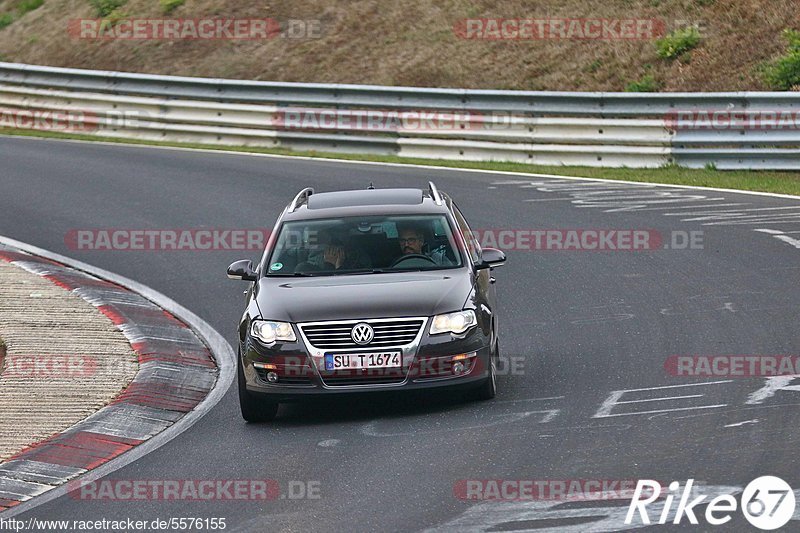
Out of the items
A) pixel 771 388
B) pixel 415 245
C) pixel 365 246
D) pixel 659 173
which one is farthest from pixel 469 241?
pixel 659 173

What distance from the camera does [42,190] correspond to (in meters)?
21.5

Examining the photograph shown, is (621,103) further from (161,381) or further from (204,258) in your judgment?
(161,381)

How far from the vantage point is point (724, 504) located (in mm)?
7434

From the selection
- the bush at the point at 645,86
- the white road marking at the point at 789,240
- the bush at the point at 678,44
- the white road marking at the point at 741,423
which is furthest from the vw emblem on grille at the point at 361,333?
the bush at the point at 678,44

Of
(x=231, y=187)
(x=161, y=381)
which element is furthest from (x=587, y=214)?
(x=161, y=381)

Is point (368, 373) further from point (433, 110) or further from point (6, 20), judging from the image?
point (6, 20)

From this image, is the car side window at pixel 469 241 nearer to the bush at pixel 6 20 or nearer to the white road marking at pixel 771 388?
the white road marking at pixel 771 388

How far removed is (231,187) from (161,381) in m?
10.2

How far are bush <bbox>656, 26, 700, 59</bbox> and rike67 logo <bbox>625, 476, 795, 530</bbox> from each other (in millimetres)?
18623

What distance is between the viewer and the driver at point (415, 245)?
1093 cm

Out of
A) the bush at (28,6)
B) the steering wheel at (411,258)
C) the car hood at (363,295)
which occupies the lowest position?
the car hood at (363,295)

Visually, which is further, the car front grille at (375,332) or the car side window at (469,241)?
the car side window at (469,241)

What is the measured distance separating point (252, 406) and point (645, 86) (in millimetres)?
16203

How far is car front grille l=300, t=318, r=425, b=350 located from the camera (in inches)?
388
